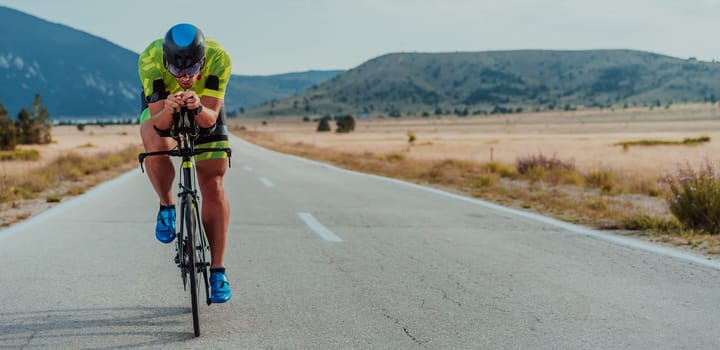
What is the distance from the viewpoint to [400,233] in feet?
27.0

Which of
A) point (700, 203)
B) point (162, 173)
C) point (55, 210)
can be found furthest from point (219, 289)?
point (55, 210)

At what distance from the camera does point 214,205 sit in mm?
→ 4352

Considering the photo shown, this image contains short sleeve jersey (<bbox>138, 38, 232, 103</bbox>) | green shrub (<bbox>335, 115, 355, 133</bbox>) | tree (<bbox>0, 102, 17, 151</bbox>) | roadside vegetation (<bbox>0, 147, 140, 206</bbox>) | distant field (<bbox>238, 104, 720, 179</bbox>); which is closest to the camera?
short sleeve jersey (<bbox>138, 38, 232, 103</bbox>)

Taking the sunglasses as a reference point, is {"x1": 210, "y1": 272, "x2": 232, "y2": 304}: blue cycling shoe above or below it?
below

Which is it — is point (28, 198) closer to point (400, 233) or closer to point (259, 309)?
point (400, 233)

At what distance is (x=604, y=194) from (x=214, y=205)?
11.7 metres

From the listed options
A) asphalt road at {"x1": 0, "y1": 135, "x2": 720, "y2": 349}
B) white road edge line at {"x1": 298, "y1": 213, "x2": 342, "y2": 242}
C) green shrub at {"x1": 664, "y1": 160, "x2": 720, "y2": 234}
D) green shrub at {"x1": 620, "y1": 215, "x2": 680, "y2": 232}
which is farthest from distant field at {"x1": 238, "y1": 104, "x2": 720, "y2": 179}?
white road edge line at {"x1": 298, "y1": 213, "x2": 342, "y2": 242}

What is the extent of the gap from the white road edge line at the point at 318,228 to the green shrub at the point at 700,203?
182 inches

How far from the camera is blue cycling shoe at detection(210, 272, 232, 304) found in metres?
4.23

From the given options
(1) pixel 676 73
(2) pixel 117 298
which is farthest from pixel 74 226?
(1) pixel 676 73

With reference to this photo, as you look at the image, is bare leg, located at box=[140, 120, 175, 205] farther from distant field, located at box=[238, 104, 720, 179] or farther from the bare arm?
distant field, located at box=[238, 104, 720, 179]

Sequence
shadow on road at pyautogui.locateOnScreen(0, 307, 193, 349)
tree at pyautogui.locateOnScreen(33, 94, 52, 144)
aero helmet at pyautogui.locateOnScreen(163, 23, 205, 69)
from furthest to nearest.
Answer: tree at pyautogui.locateOnScreen(33, 94, 52, 144)
shadow on road at pyautogui.locateOnScreen(0, 307, 193, 349)
aero helmet at pyautogui.locateOnScreen(163, 23, 205, 69)

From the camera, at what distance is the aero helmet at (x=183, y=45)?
355 cm

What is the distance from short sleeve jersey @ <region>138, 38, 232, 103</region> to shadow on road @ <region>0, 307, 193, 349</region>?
1398 millimetres
